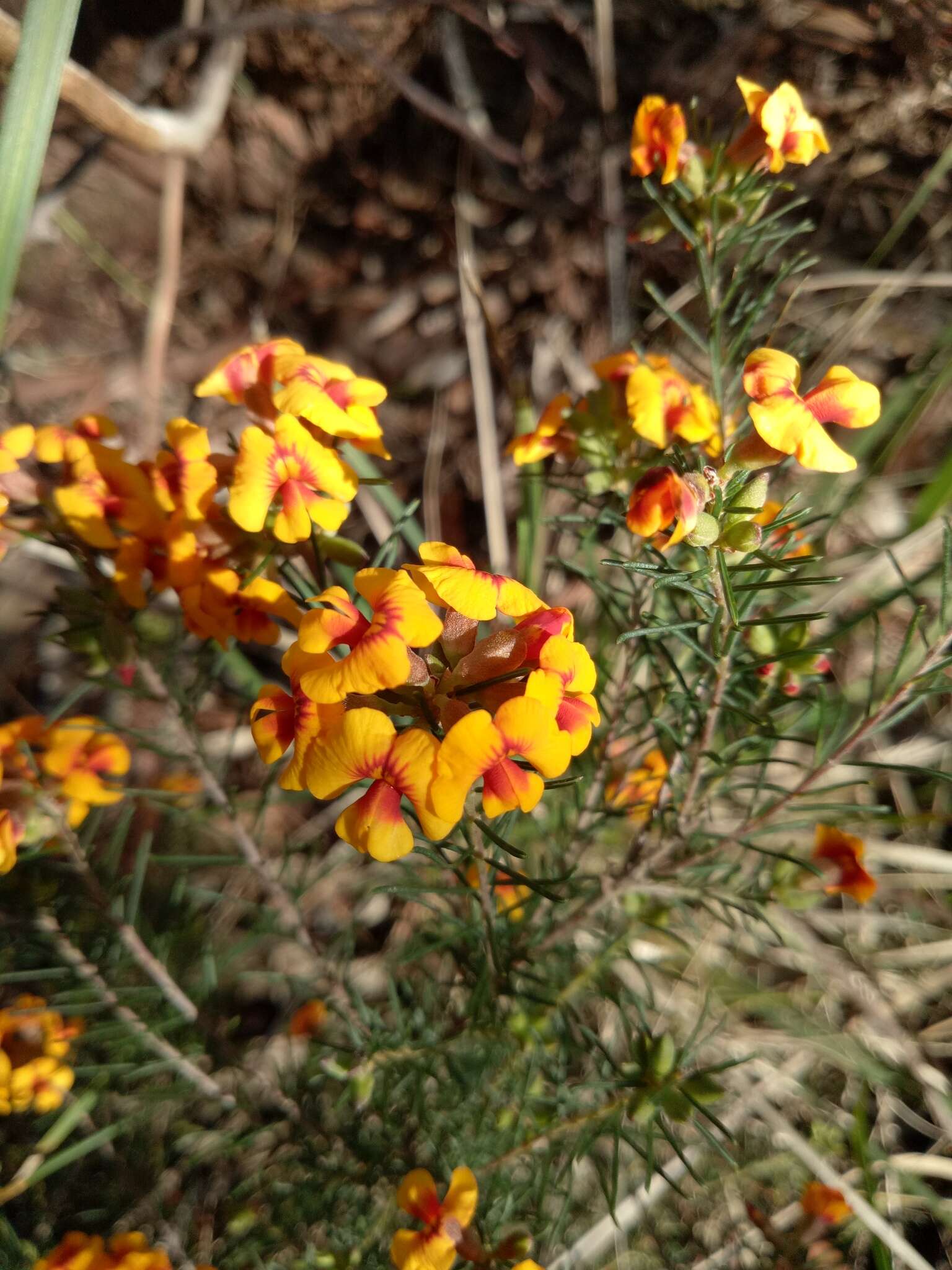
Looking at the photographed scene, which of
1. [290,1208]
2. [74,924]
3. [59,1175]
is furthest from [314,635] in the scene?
[59,1175]

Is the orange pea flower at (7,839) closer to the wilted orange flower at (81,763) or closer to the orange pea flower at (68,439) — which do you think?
the wilted orange flower at (81,763)

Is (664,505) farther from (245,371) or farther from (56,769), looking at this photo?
(56,769)

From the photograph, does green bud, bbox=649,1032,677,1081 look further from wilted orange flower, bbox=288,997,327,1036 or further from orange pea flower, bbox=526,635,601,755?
wilted orange flower, bbox=288,997,327,1036

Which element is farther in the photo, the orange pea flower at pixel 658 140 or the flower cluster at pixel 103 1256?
the flower cluster at pixel 103 1256

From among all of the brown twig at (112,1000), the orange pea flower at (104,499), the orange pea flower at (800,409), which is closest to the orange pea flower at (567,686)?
the orange pea flower at (800,409)

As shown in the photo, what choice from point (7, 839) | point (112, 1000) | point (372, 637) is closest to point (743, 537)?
point (372, 637)

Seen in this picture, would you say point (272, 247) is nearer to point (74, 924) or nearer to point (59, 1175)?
point (74, 924)
